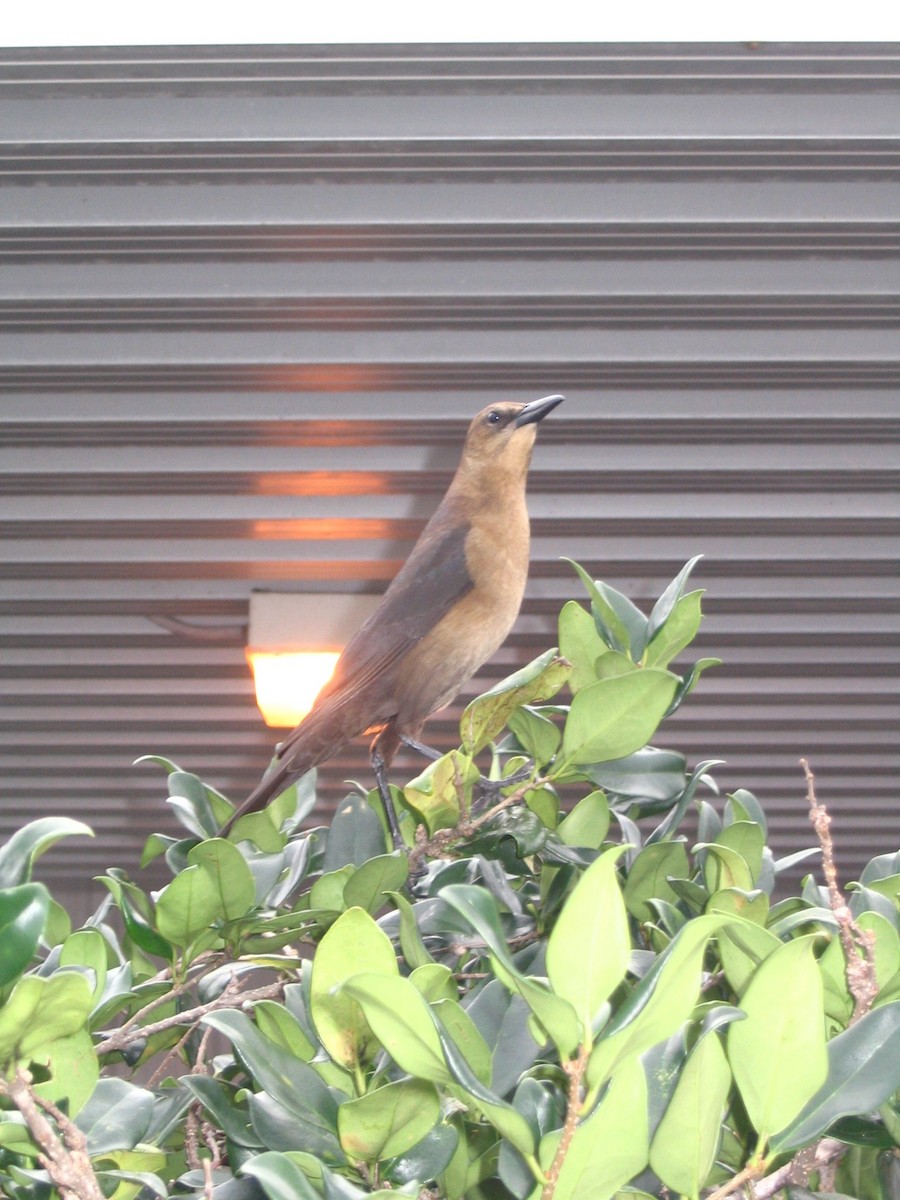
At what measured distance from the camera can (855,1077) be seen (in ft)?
2.43

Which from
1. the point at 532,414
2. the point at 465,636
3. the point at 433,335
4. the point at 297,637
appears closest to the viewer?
the point at 465,636

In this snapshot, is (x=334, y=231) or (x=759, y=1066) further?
(x=334, y=231)

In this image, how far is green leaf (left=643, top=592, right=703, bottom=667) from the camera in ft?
4.16

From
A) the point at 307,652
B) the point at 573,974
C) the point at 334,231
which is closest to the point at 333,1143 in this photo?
the point at 573,974

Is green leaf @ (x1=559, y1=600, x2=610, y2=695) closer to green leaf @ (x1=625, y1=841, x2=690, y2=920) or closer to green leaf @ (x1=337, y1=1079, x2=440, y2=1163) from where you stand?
green leaf @ (x1=625, y1=841, x2=690, y2=920)

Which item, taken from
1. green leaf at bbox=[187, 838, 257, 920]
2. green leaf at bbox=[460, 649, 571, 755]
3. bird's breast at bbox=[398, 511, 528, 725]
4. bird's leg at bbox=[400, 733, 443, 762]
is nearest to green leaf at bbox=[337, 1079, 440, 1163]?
green leaf at bbox=[187, 838, 257, 920]

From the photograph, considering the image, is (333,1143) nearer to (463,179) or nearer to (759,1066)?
(759,1066)

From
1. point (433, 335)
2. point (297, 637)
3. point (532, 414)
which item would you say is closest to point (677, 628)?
point (532, 414)

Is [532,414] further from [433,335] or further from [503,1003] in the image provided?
[503,1003]

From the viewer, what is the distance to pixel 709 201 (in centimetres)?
406

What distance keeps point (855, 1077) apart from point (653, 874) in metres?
0.44

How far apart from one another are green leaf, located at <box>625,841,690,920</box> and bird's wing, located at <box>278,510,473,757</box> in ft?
4.84

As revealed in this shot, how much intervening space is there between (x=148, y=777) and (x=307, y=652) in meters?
2.27

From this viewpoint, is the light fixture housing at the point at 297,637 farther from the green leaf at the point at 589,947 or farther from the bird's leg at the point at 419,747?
the green leaf at the point at 589,947
